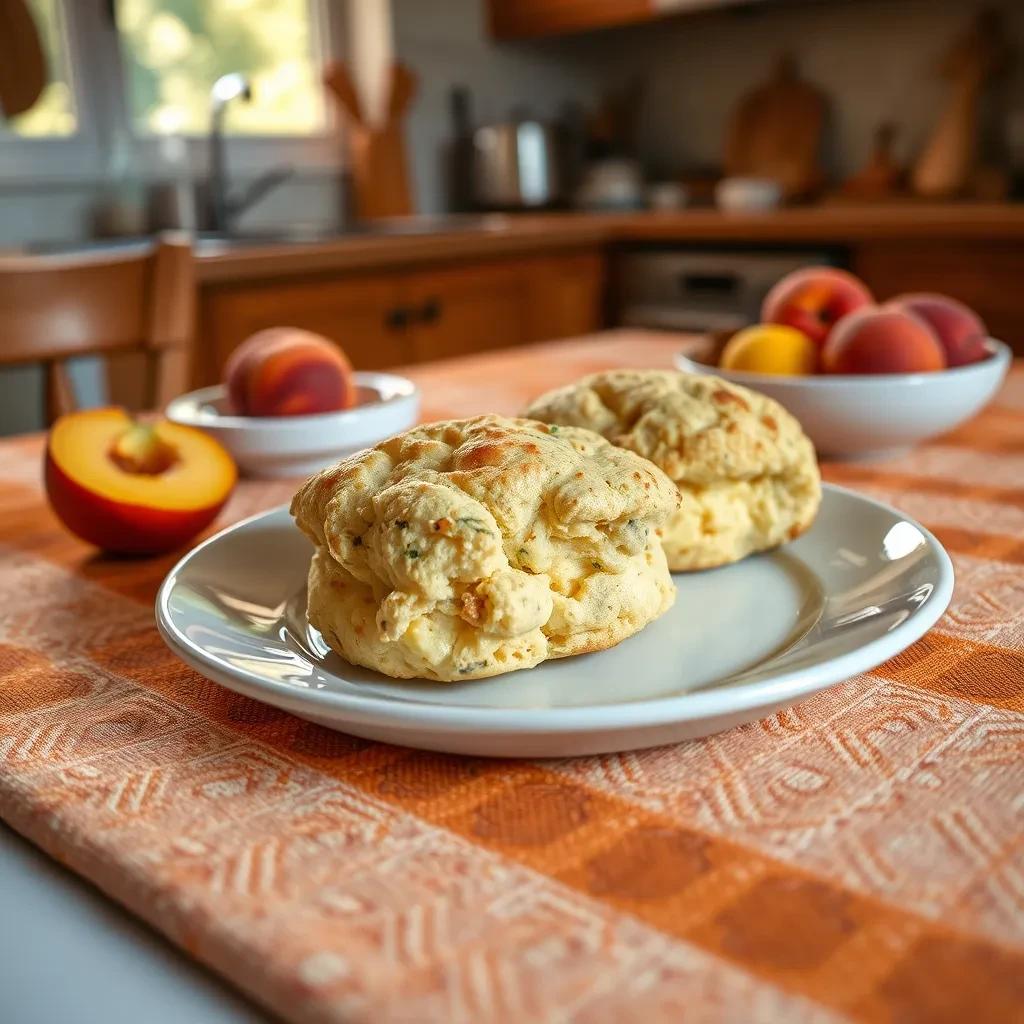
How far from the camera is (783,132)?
12.0 ft

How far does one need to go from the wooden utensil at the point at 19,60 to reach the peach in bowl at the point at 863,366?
99.0 inches

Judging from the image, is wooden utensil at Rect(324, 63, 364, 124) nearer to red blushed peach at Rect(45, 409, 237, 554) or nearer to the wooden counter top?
the wooden counter top

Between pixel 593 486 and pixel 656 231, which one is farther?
pixel 656 231

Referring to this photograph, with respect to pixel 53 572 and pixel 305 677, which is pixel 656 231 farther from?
pixel 305 677

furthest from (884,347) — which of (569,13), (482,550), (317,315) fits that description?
(569,13)

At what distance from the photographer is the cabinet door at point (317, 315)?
248cm

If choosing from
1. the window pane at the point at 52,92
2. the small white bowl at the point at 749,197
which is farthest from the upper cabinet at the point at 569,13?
the window pane at the point at 52,92

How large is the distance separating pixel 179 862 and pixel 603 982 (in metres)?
0.18

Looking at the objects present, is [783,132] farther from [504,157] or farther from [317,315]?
[317,315]

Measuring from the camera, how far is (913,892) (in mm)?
388

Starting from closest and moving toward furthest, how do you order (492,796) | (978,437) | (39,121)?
(492,796)
(978,437)
(39,121)

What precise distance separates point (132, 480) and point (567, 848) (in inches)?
20.3

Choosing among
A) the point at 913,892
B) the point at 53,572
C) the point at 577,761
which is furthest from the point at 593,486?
the point at 53,572

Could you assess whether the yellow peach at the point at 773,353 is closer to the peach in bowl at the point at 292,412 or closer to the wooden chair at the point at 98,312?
the peach in bowl at the point at 292,412
